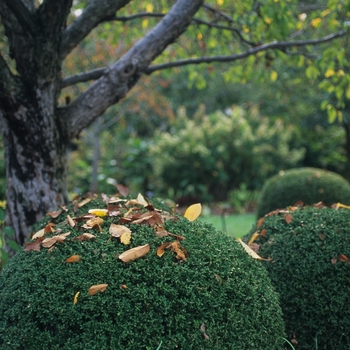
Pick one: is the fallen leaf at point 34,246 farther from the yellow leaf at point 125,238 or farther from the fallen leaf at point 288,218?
the fallen leaf at point 288,218

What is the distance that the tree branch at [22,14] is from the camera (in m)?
3.32

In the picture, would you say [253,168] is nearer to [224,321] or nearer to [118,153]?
[118,153]

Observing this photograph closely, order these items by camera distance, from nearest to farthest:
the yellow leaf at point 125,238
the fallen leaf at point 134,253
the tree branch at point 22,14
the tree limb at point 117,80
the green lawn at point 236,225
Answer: the fallen leaf at point 134,253, the yellow leaf at point 125,238, the tree branch at point 22,14, the tree limb at point 117,80, the green lawn at point 236,225

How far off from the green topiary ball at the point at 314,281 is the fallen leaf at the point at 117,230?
1018 millimetres

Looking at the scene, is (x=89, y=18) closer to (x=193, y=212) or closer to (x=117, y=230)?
(x=193, y=212)

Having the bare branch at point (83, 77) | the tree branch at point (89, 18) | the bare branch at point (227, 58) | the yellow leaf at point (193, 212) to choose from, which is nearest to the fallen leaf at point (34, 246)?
the yellow leaf at point (193, 212)

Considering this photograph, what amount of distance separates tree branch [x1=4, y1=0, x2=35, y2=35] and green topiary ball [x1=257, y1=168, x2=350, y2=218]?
15.7 ft

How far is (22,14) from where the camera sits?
339 cm

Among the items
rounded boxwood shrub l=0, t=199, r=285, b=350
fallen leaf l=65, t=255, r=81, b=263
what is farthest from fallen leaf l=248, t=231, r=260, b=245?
fallen leaf l=65, t=255, r=81, b=263

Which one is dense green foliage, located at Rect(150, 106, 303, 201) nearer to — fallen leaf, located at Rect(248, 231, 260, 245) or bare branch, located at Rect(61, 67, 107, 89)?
bare branch, located at Rect(61, 67, 107, 89)

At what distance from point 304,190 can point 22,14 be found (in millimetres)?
4992

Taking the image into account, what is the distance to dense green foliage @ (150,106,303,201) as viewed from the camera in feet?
40.5

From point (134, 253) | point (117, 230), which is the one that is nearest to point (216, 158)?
point (117, 230)

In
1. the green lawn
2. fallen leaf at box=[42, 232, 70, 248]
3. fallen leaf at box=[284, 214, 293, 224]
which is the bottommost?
the green lawn
